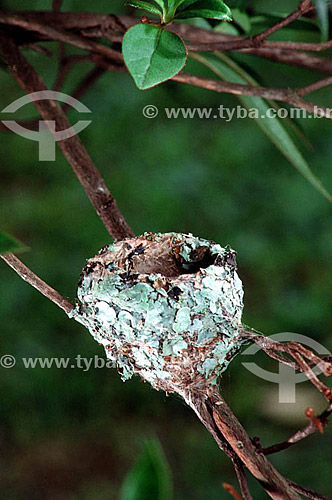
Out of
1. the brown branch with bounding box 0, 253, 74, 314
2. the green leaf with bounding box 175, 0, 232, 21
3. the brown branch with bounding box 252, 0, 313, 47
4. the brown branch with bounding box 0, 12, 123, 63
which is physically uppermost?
the brown branch with bounding box 0, 12, 123, 63

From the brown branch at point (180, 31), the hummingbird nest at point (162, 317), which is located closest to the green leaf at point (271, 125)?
the brown branch at point (180, 31)

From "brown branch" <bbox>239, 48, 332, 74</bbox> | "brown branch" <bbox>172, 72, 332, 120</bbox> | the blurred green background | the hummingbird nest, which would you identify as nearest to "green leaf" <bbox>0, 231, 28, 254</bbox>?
the hummingbird nest

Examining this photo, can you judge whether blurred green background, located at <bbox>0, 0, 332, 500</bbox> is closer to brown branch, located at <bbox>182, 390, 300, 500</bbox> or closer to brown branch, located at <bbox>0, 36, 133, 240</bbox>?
brown branch, located at <bbox>0, 36, 133, 240</bbox>

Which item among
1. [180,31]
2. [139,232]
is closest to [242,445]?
[180,31]

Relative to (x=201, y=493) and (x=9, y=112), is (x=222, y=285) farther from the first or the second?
(x=201, y=493)

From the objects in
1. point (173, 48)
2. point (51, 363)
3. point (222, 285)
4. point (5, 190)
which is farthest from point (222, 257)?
point (5, 190)

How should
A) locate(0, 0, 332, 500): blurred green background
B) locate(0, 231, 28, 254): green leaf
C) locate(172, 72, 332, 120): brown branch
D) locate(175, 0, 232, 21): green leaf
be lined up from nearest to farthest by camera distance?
locate(0, 231, 28, 254): green leaf, locate(175, 0, 232, 21): green leaf, locate(172, 72, 332, 120): brown branch, locate(0, 0, 332, 500): blurred green background
